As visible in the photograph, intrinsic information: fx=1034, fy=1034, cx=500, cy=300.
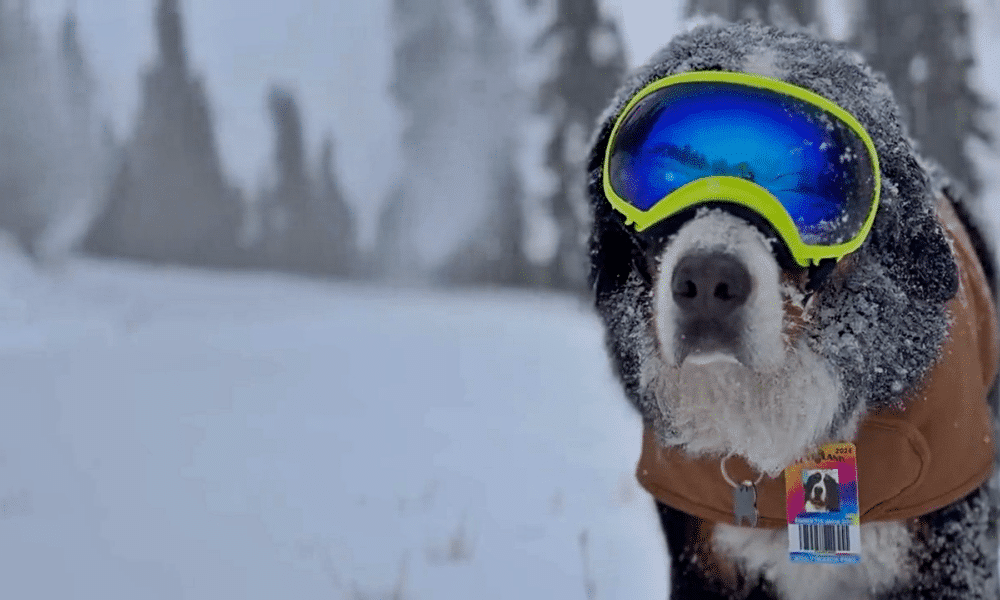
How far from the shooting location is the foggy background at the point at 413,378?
11.1 feet

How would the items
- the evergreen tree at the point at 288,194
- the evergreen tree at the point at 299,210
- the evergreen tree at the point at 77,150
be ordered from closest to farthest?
the evergreen tree at the point at 299,210 < the evergreen tree at the point at 288,194 < the evergreen tree at the point at 77,150

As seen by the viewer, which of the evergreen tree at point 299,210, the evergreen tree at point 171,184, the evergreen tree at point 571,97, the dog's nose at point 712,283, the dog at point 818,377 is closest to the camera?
the dog's nose at point 712,283

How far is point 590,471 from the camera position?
14.7 feet

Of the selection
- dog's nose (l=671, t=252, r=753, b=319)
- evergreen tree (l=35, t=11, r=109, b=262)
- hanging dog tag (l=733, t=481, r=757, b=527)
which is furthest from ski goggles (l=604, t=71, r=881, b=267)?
evergreen tree (l=35, t=11, r=109, b=262)

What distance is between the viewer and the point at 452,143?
30.3 metres

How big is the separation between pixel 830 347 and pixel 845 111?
46 centimetres

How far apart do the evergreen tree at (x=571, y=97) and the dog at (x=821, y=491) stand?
16.1 meters

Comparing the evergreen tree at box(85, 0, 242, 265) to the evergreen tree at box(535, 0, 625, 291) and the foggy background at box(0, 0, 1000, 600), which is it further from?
the evergreen tree at box(535, 0, 625, 291)

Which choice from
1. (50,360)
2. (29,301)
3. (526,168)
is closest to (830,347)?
(50,360)

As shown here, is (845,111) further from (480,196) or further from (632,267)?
(480,196)

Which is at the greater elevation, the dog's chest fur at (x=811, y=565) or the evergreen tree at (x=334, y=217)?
the dog's chest fur at (x=811, y=565)

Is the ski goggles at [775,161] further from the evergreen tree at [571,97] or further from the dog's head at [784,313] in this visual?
the evergreen tree at [571,97]

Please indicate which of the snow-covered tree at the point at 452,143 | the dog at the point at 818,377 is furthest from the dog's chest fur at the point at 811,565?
the snow-covered tree at the point at 452,143

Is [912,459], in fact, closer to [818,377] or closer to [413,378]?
[818,377]
